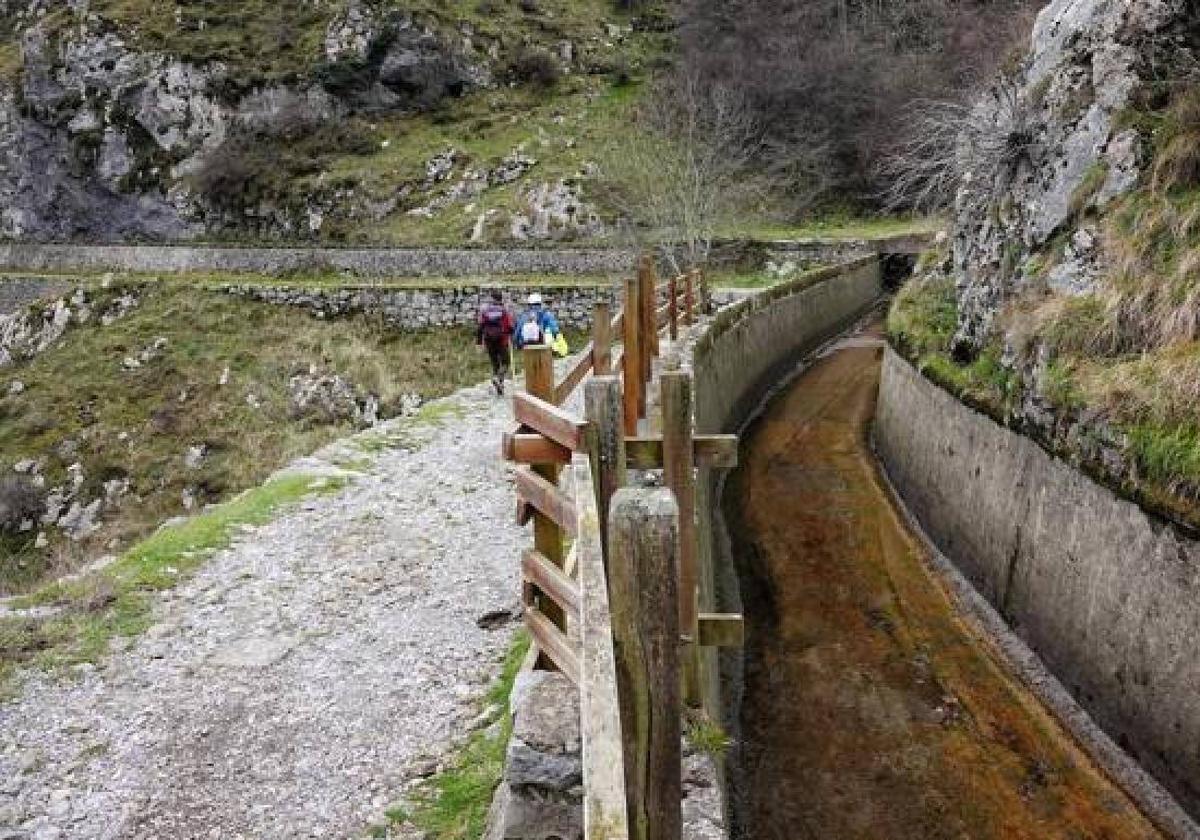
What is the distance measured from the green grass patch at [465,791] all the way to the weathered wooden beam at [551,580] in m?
1.12

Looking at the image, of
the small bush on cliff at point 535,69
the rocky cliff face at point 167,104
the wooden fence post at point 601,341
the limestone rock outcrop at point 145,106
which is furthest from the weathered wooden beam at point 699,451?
the limestone rock outcrop at point 145,106

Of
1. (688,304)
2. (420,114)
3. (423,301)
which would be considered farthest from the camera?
(420,114)

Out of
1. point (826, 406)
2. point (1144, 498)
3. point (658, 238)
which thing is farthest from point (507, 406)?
point (658, 238)

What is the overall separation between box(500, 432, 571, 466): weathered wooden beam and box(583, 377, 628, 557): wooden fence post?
1.73 feet

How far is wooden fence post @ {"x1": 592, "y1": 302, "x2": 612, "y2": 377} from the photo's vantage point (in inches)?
339

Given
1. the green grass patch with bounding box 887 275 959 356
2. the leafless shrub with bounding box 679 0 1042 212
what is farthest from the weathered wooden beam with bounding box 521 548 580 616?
the leafless shrub with bounding box 679 0 1042 212

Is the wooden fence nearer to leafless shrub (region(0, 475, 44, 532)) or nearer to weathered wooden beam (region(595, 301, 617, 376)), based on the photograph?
weathered wooden beam (region(595, 301, 617, 376))

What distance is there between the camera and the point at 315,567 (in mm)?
8812

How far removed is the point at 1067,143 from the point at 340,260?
109 ft

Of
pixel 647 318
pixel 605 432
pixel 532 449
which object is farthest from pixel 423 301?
pixel 605 432

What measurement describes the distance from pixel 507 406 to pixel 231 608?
8269 millimetres

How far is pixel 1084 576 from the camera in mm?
8023

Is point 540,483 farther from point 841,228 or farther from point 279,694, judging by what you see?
point 841,228

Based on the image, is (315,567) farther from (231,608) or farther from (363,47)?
(363,47)
